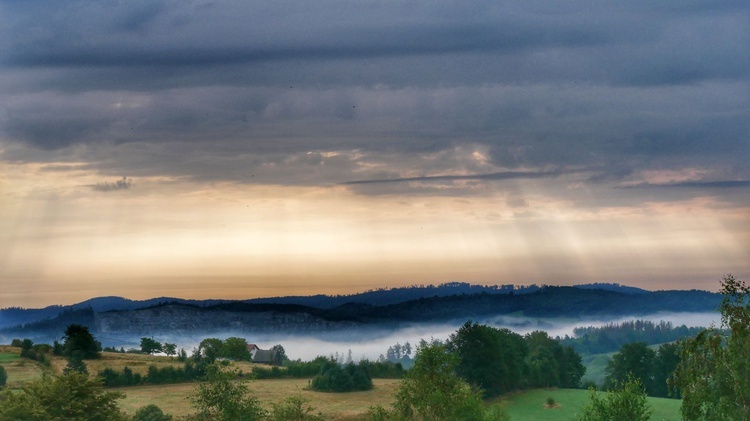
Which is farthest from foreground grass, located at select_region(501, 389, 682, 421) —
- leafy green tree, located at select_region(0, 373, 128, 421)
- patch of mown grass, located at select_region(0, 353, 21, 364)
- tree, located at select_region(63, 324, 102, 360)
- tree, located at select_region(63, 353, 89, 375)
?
patch of mown grass, located at select_region(0, 353, 21, 364)

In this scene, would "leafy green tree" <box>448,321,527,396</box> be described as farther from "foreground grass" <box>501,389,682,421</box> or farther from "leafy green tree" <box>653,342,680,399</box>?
"leafy green tree" <box>653,342,680,399</box>

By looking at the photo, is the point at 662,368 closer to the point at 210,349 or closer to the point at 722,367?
the point at 210,349

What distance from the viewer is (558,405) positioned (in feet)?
495

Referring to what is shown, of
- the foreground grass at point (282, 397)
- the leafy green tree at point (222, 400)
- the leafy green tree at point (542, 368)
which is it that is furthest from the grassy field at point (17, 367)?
the leafy green tree at point (542, 368)

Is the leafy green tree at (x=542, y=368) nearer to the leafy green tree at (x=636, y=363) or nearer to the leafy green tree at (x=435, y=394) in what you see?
the leafy green tree at (x=636, y=363)

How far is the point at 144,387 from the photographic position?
151 meters

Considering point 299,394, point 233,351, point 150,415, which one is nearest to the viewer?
point 150,415

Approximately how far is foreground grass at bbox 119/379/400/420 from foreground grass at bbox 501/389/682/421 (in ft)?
69.1

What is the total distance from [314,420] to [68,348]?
95.1 m

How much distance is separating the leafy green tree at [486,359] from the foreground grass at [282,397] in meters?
13.4

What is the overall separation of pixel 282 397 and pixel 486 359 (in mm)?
39349

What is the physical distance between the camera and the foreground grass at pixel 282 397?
130750 millimetres

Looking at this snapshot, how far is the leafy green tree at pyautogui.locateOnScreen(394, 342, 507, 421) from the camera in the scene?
271 ft

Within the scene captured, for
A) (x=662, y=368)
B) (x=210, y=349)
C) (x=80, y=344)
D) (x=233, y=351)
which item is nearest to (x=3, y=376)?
(x=80, y=344)
